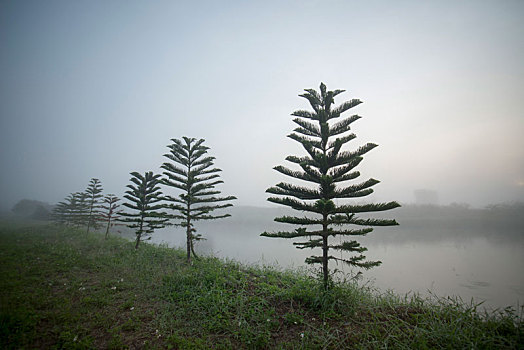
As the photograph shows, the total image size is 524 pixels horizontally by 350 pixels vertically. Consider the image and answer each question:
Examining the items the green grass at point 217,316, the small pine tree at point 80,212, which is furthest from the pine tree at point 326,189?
the small pine tree at point 80,212

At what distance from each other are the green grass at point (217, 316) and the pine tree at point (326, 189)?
87cm

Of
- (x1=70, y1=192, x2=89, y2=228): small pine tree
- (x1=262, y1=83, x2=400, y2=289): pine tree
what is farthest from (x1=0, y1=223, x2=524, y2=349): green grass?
(x1=70, y1=192, x2=89, y2=228): small pine tree

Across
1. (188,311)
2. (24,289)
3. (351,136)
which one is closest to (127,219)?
(24,289)

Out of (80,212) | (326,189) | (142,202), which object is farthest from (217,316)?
(80,212)

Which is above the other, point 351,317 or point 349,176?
point 349,176

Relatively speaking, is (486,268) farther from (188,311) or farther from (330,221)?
(188,311)

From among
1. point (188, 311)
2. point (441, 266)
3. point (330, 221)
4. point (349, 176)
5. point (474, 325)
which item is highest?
point (349, 176)

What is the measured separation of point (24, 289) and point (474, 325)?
26.2 feet

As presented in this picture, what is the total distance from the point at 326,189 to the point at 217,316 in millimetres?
3469

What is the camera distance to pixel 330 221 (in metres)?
4.23

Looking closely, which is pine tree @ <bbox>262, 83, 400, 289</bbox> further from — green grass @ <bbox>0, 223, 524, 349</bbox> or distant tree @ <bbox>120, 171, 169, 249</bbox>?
distant tree @ <bbox>120, 171, 169, 249</bbox>

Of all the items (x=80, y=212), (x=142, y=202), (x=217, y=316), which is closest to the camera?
(x=217, y=316)

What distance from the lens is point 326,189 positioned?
4.26 meters

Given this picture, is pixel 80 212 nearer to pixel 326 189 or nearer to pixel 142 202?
pixel 142 202
